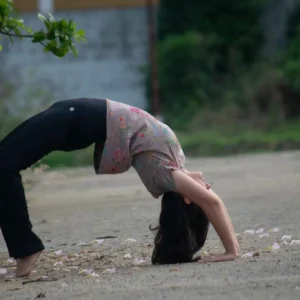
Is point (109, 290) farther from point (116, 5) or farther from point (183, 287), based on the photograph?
point (116, 5)

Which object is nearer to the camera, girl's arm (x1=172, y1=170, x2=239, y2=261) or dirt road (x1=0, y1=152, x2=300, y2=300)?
dirt road (x1=0, y1=152, x2=300, y2=300)

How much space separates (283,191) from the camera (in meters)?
13.7

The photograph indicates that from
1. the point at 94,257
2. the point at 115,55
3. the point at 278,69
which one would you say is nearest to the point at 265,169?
the point at 94,257

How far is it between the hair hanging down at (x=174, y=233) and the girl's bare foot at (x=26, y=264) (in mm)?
868

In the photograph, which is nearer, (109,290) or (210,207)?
(109,290)

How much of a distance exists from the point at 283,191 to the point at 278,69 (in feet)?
83.2

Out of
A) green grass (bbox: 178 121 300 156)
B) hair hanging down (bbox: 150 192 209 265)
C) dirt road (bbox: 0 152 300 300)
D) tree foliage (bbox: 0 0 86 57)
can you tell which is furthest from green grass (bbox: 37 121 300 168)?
hair hanging down (bbox: 150 192 209 265)

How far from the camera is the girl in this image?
7703 mm

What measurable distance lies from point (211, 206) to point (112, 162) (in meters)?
0.76

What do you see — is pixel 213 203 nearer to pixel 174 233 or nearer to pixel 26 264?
pixel 174 233

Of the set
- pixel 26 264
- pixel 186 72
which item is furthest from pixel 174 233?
pixel 186 72

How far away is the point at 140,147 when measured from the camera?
7844mm

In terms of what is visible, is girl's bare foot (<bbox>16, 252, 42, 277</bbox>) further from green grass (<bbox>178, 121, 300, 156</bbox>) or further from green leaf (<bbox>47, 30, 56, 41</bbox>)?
green grass (<bbox>178, 121, 300, 156</bbox>)

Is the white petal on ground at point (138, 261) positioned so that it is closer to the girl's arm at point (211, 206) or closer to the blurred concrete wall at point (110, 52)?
the girl's arm at point (211, 206)
